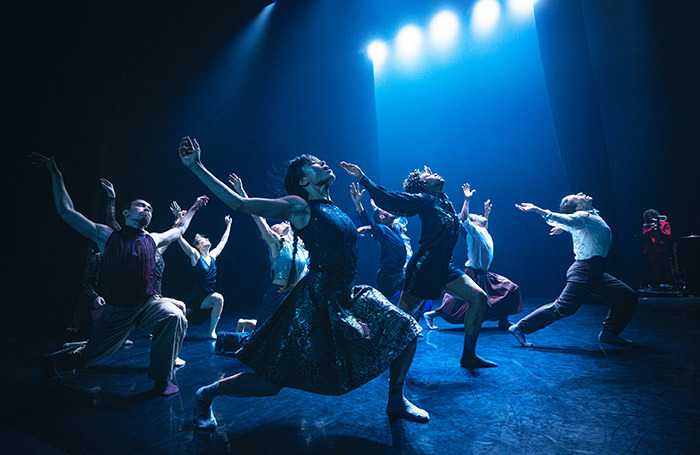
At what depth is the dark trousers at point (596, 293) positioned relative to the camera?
379 centimetres

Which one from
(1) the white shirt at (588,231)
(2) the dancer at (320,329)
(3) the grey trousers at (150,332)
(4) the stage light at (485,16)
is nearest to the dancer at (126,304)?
(3) the grey trousers at (150,332)

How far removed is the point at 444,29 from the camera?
11.4 metres


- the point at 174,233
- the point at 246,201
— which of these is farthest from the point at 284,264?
the point at 246,201

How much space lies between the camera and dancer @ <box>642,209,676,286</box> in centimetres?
793

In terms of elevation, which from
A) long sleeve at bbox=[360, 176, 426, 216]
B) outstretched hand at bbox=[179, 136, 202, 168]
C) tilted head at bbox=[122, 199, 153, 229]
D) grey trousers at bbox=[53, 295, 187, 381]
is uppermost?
outstretched hand at bbox=[179, 136, 202, 168]

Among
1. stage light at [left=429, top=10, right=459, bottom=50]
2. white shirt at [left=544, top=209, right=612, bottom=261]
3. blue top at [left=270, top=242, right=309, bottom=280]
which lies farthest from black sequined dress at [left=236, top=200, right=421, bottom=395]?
stage light at [left=429, top=10, right=459, bottom=50]

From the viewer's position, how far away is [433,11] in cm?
1072

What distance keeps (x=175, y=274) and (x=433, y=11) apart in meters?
10.5

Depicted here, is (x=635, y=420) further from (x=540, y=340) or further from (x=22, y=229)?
(x=22, y=229)

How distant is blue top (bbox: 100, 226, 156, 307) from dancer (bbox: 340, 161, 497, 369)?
207 cm

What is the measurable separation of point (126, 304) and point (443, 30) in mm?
12192

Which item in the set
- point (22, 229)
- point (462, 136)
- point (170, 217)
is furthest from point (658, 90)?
point (22, 229)

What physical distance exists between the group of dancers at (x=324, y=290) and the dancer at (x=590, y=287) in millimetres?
11

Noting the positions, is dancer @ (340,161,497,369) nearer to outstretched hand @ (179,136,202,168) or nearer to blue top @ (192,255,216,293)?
outstretched hand @ (179,136,202,168)
